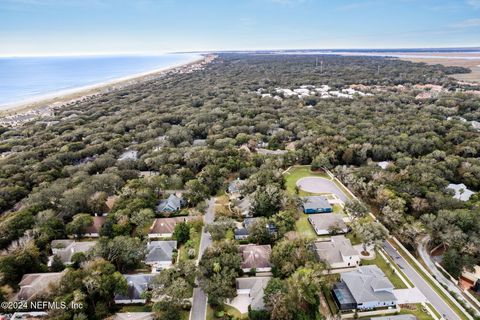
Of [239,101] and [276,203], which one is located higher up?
[239,101]

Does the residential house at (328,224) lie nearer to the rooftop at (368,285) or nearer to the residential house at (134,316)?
the rooftop at (368,285)

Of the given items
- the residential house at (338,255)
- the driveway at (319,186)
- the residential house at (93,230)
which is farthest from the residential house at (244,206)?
the residential house at (93,230)

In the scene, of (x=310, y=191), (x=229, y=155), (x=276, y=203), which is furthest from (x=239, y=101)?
(x=276, y=203)

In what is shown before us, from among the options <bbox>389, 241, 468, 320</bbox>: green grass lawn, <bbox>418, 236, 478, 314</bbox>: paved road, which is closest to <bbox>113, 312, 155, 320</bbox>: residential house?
<bbox>389, 241, 468, 320</bbox>: green grass lawn

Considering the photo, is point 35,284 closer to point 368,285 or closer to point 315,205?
point 368,285

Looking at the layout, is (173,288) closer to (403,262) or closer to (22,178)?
(403,262)

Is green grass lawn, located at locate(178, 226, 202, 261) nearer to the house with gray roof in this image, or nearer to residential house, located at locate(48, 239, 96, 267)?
residential house, located at locate(48, 239, 96, 267)
